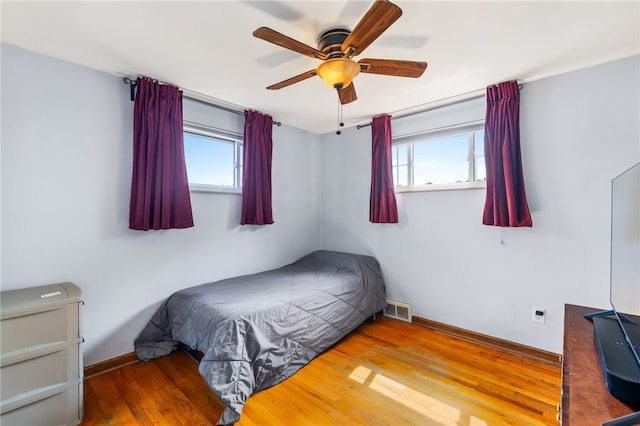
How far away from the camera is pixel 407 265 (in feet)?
9.91

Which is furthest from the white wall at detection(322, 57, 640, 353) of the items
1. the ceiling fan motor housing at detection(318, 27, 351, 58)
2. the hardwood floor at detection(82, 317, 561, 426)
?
the ceiling fan motor housing at detection(318, 27, 351, 58)

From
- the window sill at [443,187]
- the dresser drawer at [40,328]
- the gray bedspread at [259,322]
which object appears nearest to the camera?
the dresser drawer at [40,328]

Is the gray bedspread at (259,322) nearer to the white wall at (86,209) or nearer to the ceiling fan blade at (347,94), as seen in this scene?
the white wall at (86,209)

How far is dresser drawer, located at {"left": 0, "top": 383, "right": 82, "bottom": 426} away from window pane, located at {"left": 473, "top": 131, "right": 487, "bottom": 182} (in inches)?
132

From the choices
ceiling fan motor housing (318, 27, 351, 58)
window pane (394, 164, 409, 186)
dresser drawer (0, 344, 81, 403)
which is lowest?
dresser drawer (0, 344, 81, 403)

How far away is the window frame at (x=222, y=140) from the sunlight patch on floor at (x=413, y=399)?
2.04 m

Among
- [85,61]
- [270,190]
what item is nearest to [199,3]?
[85,61]

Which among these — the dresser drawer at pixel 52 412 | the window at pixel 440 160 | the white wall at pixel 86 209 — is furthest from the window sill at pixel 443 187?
the dresser drawer at pixel 52 412

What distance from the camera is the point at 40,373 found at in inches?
59.5

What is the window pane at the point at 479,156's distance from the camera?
102 inches

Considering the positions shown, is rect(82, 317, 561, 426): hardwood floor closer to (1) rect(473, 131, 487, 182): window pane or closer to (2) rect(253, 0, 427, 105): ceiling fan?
(1) rect(473, 131, 487, 182): window pane

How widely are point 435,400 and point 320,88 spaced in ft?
8.18

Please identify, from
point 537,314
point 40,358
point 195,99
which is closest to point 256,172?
point 195,99

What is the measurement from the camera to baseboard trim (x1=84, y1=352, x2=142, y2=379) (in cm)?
202
